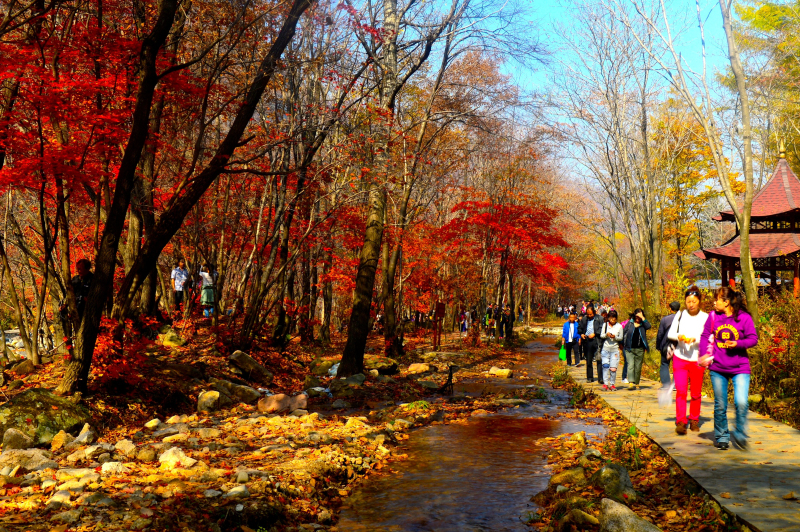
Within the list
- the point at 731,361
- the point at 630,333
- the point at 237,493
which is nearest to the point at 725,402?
the point at 731,361

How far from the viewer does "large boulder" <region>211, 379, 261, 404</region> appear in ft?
37.6

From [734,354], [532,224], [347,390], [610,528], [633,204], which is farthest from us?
[532,224]

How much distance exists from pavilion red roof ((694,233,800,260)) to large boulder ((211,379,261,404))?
758 inches

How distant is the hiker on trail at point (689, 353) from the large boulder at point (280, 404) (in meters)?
6.52

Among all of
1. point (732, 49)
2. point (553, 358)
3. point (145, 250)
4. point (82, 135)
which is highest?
point (732, 49)

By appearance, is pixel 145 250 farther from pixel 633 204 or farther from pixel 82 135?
pixel 633 204

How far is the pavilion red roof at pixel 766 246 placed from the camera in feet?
72.8

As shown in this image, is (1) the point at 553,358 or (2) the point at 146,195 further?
(1) the point at 553,358

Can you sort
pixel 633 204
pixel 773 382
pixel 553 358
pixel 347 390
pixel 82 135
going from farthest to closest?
pixel 553 358 < pixel 633 204 < pixel 347 390 < pixel 82 135 < pixel 773 382

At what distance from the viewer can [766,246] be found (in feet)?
75.3

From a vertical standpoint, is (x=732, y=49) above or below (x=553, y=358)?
above

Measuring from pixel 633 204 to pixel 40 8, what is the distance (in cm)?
1884

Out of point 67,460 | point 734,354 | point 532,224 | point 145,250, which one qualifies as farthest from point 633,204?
point 67,460

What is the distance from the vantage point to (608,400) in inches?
447
